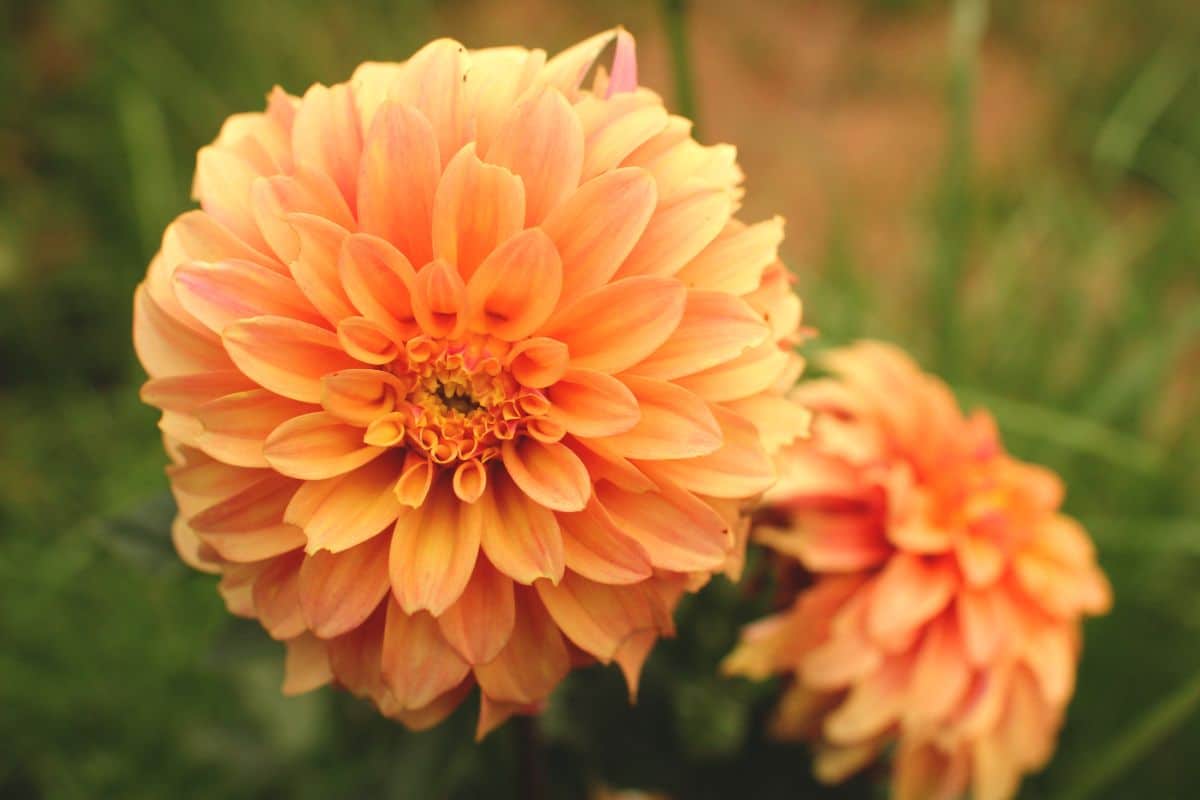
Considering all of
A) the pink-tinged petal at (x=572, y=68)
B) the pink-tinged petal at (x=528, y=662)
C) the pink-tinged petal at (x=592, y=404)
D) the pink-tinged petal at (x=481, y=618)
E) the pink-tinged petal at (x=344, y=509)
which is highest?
the pink-tinged petal at (x=572, y=68)

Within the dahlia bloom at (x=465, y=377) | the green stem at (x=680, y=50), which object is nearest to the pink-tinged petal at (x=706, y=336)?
the dahlia bloom at (x=465, y=377)

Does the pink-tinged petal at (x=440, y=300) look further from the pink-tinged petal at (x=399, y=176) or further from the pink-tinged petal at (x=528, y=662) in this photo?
the pink-tinged petal at (x=528, y=662)

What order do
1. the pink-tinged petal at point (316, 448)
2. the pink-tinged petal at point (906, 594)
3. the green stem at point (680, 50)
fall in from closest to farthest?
1. the pink-tinged petal at point (316, 448)
2. the pink-tinged petal at point (906, 594)
3. the green stem at point (680, 50)

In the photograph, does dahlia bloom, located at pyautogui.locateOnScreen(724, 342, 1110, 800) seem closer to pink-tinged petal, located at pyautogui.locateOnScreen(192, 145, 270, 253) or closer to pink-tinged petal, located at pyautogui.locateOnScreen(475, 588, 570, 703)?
pink-tinged petal, located at pyautogui.locateOnScreen(475, 588, 570, 703)

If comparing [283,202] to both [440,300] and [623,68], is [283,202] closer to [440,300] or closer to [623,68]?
[440,300]

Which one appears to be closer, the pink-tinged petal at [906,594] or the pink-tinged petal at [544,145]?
the pink-tinged petal at [544,145]

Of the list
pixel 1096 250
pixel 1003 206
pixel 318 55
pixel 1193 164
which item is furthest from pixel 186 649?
pixel 1193 164

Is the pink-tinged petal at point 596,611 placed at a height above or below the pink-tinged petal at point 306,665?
above
